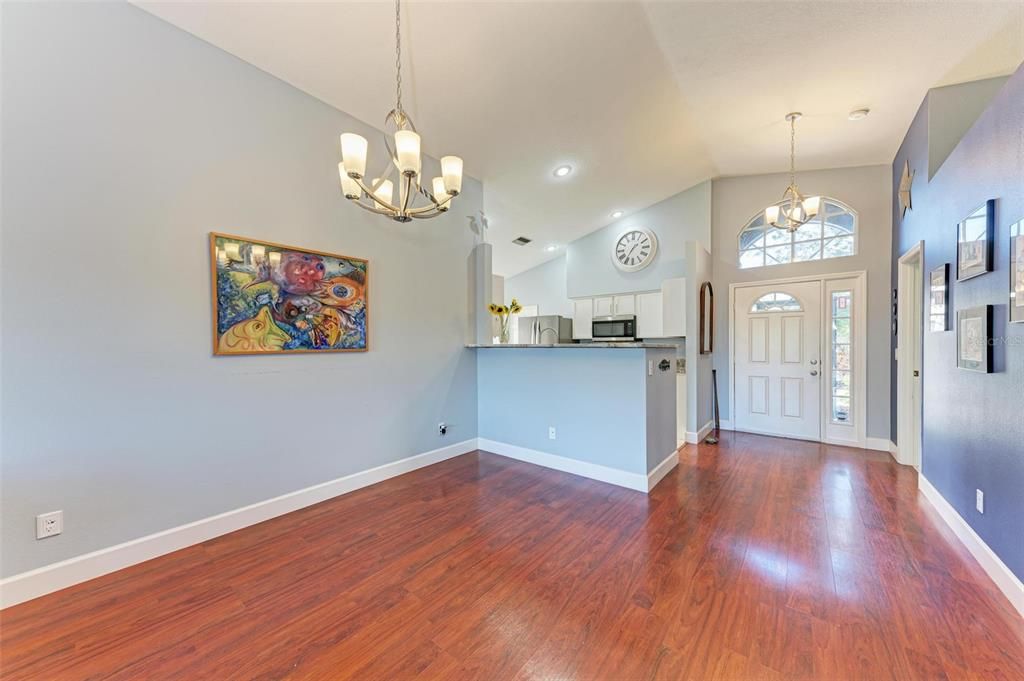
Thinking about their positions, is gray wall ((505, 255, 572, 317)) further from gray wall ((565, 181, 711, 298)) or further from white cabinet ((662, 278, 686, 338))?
white cabinet ((662, 278, 686, 338))

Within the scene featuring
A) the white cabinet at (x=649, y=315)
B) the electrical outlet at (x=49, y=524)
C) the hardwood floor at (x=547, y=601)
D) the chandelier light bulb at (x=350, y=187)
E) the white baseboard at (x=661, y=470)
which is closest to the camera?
the hardwood floor at (x=547, y=601)

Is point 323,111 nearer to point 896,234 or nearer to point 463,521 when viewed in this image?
point 463,521

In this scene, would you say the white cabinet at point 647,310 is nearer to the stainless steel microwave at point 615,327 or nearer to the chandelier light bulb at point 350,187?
the stainless steel microwave at point 615,327

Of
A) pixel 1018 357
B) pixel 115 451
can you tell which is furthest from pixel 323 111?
pixel 1018 357

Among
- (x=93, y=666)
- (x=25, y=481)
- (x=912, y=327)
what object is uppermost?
(x=912, y=327)

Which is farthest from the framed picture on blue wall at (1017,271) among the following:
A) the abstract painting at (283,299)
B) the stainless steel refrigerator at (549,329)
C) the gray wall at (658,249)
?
the stainless steel refrigerator at (549,329)

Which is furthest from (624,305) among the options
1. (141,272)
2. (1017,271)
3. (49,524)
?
(49,524)

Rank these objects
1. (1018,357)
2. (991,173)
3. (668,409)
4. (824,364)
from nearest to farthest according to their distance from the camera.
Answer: (1018,357) → (991,173) → (668,409) → (824,364)

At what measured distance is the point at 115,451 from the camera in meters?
2.08

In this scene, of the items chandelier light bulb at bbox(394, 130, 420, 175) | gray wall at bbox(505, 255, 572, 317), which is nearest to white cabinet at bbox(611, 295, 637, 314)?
gray wall at bbox(505, 255, 572, 317)

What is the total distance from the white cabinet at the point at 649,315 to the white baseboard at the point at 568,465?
258 cm

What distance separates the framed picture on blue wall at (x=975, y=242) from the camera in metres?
2.04

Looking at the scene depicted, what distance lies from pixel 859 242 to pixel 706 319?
182 centimetres

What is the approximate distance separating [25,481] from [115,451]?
312 millimetres
